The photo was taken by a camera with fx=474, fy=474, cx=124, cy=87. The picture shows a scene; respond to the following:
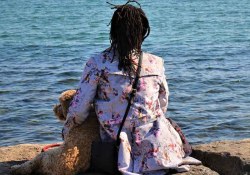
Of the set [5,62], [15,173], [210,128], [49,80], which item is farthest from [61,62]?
[15,173]

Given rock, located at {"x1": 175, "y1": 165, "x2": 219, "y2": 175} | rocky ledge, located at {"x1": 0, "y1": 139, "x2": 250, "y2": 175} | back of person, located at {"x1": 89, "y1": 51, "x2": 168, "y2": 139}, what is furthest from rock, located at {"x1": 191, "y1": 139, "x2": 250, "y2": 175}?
back of person, located at {"x1": 89, "y1": 51, "x2": 168, "y2": 139}

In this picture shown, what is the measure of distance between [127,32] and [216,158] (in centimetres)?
157

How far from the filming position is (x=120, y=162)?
3762mm

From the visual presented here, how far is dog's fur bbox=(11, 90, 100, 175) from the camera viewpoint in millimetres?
3904

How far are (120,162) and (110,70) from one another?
75 centimetres

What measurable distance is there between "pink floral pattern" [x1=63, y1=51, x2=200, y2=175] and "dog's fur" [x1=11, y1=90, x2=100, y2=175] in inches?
5.1

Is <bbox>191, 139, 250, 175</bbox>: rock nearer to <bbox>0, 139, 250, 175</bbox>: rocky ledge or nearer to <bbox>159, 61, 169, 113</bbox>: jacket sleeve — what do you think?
<bbox>0, 139, 250, 175</bbox>: rocky ledge

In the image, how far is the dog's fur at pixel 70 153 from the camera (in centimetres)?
390

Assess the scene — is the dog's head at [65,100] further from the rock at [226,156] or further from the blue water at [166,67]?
the blue water at [166,67]

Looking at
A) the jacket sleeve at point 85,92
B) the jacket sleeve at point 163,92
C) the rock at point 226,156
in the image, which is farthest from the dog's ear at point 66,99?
the rock at point 226,156

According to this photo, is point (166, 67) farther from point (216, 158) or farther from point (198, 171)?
point (198, 171)

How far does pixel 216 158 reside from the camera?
14.9 ft

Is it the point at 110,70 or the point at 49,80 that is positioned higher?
the point at 110,70

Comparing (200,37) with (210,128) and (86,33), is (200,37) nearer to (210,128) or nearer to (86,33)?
(86,33)
